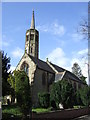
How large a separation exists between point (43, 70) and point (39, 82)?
10.1 ft

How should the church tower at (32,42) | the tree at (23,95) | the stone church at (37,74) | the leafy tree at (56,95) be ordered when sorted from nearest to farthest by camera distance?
the tree at (23,95), the leafy tree at (56,95), the stone church at (37,74), the church tower at (32,42)

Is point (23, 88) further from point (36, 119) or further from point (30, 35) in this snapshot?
point (30, 35)

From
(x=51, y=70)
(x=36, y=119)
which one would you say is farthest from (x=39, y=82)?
(x=36, y=119)

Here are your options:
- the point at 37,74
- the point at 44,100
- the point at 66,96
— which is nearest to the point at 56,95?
the point at 66,96

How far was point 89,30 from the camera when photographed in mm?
11836

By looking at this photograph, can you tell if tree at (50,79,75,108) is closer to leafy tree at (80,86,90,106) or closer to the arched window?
leafy tree at (80,86,90,106)

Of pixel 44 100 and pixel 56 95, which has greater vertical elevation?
pixel 56 95

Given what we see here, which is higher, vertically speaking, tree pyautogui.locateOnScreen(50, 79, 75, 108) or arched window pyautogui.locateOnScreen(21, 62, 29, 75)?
arched window pyautogui.locateOnScreen(21, 62, 29, 75)

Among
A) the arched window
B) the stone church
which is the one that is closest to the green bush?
the stone church

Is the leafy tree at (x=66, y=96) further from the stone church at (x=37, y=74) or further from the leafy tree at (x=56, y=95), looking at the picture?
the stone church at (x=37, y=74)

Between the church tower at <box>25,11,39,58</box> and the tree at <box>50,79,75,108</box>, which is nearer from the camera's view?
the tree at <box>50,79,75,108</box>

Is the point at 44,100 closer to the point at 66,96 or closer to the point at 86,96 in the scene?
the point at 66,96

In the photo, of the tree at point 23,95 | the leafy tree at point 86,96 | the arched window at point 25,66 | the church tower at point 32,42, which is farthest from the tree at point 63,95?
the church tower at point 32,42

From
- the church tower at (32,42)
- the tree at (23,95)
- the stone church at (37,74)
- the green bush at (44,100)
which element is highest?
the church tower at (32,42)
